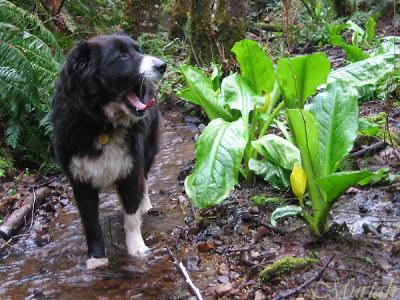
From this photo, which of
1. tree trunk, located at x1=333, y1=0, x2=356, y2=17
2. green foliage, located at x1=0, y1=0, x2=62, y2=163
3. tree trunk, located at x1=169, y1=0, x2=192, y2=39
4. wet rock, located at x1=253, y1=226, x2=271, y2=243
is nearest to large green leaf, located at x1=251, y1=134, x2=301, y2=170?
wet rock, located at x1=253, y1=226, x2=271, y2=243

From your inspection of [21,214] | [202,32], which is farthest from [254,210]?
[202,32]

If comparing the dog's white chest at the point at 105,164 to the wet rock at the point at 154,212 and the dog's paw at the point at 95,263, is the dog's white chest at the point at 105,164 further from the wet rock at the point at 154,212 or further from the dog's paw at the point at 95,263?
the wet rock at the point at 154,212

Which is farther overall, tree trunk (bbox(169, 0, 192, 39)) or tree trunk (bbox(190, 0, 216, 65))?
tree trunk (bbox(169, 0, 192, 39))

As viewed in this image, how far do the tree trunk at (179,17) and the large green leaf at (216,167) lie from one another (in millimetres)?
7652

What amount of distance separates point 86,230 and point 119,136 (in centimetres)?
80

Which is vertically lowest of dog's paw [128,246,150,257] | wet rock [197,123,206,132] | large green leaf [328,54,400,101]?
wet rock [197,123,206,132]

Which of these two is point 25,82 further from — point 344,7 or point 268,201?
point 344,7

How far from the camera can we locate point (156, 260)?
12.0ft

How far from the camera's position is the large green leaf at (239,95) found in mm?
4074

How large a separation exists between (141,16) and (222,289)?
7998 millimetres

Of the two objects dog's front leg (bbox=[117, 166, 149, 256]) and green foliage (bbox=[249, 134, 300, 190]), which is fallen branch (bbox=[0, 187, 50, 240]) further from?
green foliage (bbox=[249, 134, 300, 190])

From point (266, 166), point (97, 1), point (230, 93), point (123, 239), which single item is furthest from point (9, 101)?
point (97, 1)

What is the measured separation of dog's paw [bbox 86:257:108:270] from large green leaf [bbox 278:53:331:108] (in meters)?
1.84

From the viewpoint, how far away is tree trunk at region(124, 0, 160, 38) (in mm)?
9836
